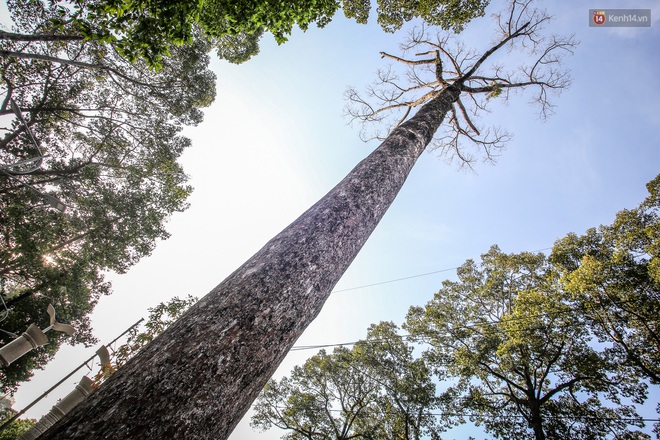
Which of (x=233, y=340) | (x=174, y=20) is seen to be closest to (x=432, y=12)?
(x=174, y=20)

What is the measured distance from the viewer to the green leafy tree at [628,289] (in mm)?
7777

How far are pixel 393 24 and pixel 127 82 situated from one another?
10.00 metres

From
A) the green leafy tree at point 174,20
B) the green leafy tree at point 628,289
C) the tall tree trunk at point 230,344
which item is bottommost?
the tall tree trunk at point 230,344

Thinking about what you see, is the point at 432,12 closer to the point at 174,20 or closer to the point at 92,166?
the point at 174,20

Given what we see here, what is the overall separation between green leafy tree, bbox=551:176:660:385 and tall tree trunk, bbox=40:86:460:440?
10283mm

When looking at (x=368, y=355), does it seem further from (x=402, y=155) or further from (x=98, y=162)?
Answer: (x=98, y=162)

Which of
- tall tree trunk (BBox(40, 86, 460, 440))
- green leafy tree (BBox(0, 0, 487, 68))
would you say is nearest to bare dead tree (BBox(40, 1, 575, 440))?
tall tree trunk (BBox(40, 86, 460, 440))

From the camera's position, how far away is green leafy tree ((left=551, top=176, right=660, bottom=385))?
778 centimetres

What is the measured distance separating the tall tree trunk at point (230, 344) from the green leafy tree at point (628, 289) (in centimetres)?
1028

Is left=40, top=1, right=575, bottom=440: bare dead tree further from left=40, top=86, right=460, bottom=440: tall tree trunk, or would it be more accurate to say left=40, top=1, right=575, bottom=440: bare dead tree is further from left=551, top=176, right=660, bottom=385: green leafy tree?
left=551, top=176, right=660, bottom=385: green leafy tree

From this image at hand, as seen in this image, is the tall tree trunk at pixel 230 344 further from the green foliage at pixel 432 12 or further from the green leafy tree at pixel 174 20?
the green foliage at pixel 432 12

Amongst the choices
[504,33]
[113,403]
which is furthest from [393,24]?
[113,403]

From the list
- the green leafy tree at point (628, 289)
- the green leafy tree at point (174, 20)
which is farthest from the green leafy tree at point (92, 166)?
the green leafy tree at point (628, 289)

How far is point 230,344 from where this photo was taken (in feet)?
4.24
